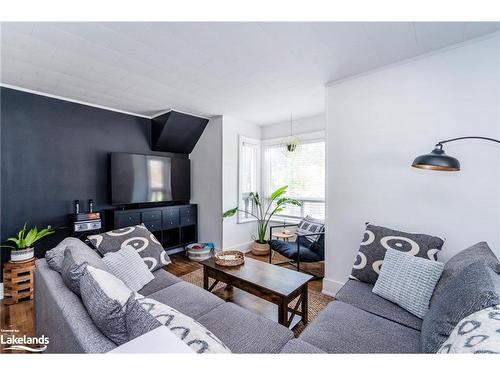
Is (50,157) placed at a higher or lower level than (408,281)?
higher

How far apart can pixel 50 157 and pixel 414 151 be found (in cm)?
432

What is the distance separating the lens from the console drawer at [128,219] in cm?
326

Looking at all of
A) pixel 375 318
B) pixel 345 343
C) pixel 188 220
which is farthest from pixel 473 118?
pixel 188 220

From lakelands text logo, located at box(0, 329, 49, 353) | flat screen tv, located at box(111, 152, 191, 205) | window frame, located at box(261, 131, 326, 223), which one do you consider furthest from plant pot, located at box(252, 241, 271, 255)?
lakelands text logo, located at box(0, 329, 49, 353)

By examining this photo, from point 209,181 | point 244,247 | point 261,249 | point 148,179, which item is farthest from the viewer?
point 244,247

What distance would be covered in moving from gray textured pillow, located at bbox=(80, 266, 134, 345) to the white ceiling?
1745mm

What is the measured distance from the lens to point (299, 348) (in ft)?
3.70

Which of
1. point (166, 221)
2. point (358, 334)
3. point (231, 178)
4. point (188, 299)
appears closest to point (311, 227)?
point (231, 178)

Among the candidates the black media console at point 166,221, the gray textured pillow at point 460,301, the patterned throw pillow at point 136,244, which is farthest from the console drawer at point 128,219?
the gray textured pillow at point 460,301

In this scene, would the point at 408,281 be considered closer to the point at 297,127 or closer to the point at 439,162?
the point at 439,162

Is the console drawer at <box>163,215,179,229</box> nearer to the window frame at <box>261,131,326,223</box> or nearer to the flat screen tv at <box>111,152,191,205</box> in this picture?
the flat screen tv at <box>111,152,191,205</box>

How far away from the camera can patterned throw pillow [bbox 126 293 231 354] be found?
748mm
